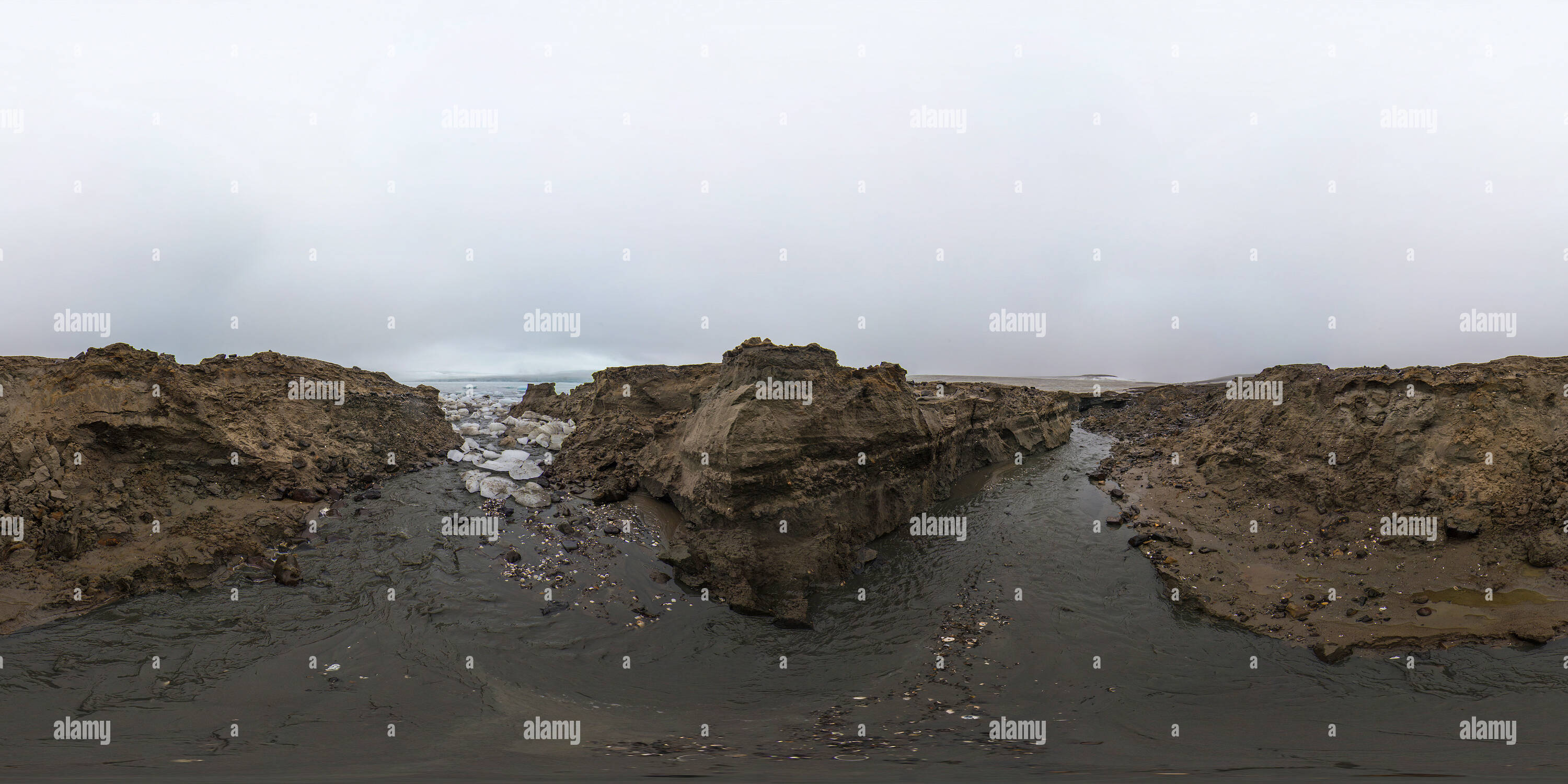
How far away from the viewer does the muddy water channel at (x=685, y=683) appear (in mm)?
4746

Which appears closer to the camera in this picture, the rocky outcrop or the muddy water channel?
the muddy water channel

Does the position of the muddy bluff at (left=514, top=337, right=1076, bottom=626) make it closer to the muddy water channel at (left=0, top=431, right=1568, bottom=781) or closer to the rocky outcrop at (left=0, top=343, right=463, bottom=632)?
the muddy water channel at (left=0, top=431, right=1568, bottom=781)

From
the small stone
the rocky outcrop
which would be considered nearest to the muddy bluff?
the small stone

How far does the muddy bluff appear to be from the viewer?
925 centimetres

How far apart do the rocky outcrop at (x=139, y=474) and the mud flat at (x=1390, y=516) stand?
16.6 meters

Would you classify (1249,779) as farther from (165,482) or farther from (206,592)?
(165,482)

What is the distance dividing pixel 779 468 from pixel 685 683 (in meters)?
3.91

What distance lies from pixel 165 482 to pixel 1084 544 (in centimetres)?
1773

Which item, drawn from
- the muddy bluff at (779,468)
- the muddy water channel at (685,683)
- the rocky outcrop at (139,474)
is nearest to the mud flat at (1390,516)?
the muddy water channel at (685,683)

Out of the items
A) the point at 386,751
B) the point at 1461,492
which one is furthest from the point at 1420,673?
the point at 386,751

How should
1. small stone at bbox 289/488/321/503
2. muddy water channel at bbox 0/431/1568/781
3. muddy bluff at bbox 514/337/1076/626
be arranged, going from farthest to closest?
1. small stone at bbox 289/488/321/503
2. muddy bluff at bbox 514/337/1076/626
3. muddy water channel at bbox 0/431/1568/781

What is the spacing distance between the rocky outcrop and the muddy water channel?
0.72m

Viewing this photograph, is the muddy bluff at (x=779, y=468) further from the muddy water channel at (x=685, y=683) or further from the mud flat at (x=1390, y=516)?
the mud flat at (x=1390, y=516)

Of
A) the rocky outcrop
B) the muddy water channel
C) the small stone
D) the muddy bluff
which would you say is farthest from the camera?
the small stone
